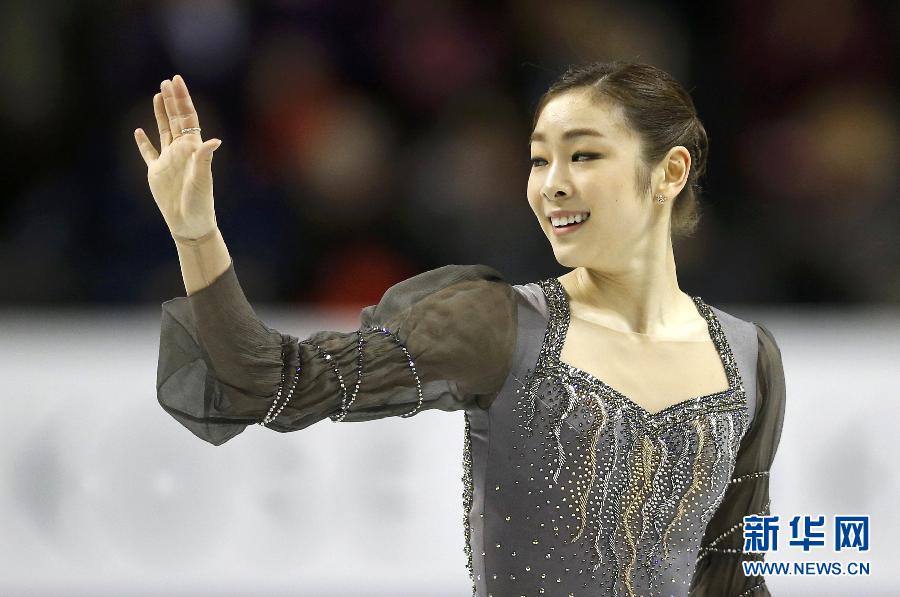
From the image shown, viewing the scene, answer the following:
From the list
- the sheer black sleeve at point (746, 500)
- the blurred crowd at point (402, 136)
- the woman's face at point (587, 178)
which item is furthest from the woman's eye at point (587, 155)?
the blurred crowd at point (402, 136)

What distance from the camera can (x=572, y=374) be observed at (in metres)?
2.17

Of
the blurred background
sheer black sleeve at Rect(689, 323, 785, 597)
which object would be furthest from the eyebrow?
the blurred background

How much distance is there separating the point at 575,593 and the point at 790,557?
5.63 feet

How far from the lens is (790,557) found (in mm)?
3646

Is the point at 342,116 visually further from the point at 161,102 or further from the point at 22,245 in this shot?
the point at 161,102

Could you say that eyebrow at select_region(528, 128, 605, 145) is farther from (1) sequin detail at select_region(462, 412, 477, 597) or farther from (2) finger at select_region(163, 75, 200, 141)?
(2) finger at select_region(163, 75, 200, 141)

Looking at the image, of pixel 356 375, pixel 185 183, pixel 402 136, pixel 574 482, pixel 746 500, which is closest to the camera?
pixel 185 183

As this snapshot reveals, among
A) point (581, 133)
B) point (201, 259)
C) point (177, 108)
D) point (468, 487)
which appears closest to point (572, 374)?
point (468, 487)

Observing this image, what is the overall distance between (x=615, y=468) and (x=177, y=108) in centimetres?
97

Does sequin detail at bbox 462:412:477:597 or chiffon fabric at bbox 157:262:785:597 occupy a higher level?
chiffon fabric at bbox 157:262:785:597

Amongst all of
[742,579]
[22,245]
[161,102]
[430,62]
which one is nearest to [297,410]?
[161,102]

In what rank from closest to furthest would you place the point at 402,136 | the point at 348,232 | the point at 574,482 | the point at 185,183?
the point at 185,183 < the point at 574,482 < the point at 348,232 < the point at 402,136

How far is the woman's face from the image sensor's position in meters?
2.15

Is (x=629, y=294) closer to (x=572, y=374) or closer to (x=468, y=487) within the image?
(x=572, y=374)
